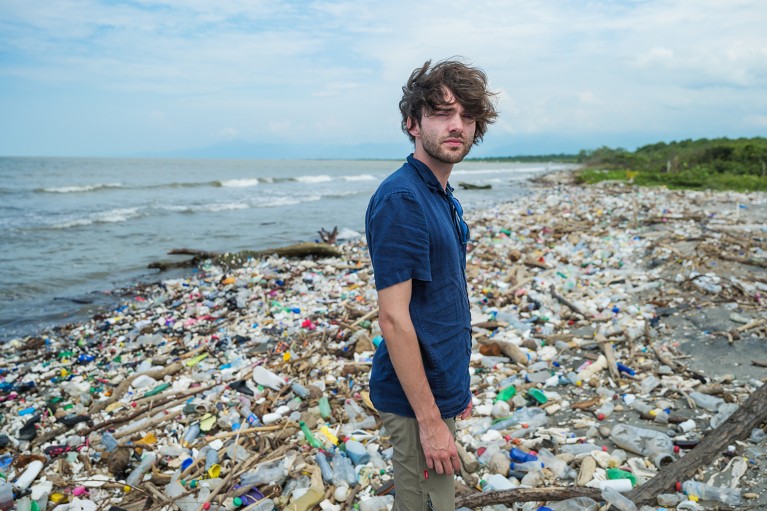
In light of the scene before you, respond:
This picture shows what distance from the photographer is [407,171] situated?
193 cm

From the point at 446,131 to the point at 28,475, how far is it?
13.7ft

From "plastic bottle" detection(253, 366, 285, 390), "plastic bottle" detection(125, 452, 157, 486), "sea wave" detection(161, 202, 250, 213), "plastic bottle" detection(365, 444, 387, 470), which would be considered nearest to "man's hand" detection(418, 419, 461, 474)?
"plastic bottle" detection(365, 444, 387, 470)

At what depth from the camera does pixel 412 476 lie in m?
2.07

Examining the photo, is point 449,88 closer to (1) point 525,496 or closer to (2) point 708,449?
(1) point 525,496

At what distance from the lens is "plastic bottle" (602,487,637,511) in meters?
2.71

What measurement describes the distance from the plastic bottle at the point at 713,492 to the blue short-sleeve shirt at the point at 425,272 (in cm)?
173

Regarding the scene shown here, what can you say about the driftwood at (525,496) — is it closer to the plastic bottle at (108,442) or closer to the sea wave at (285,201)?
the plastic bottle at (108,442)

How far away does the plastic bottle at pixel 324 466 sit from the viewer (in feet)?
11.5

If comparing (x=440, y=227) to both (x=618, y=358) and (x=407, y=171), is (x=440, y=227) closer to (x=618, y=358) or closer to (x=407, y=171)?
(x=407, y=171)

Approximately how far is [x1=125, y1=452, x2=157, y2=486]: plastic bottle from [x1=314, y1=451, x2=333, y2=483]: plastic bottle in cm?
134

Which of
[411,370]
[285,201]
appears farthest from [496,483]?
[285,201]

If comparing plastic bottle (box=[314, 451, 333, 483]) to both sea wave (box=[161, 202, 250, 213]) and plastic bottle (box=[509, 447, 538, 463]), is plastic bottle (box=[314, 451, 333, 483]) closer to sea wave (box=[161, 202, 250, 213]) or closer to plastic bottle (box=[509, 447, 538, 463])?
plastic bottle (box=[509, 447, 538, 463])

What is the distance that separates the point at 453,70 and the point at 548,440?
10.0 feet

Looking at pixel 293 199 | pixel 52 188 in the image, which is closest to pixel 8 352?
pixel 293 199
